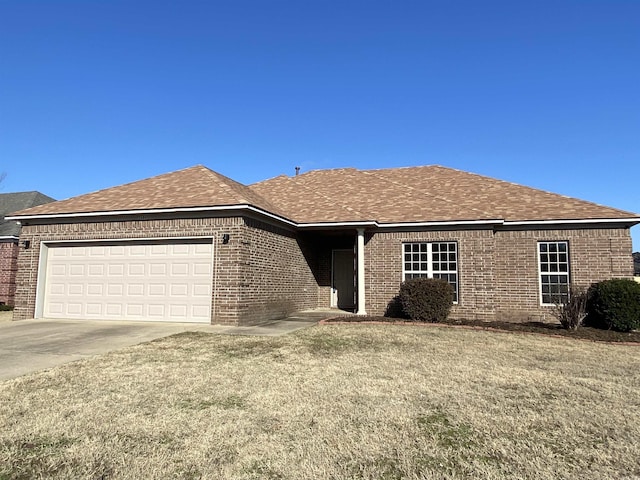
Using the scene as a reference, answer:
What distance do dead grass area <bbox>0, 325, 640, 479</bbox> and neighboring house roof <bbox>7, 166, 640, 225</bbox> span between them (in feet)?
20.1

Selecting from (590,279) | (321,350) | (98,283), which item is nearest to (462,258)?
(590,279)

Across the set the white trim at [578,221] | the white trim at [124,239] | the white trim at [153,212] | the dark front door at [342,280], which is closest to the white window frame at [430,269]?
the white trim at [578,221]

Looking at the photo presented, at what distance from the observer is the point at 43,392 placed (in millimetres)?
4961

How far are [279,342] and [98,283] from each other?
23.2 ft

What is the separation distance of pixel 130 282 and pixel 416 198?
10.2 meters

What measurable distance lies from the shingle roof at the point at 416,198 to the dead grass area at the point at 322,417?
706 cm

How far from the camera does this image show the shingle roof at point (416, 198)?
1350cm

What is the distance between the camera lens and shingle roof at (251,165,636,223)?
13.5 m

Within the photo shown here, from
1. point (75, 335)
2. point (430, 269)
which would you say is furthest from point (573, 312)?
point (75, 335)

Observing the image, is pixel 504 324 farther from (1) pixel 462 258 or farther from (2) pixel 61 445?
(2) pixel 61 445

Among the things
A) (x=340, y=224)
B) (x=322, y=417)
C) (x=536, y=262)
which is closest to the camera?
(x=322, y=417)

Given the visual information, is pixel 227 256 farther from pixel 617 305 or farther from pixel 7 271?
pixel 7 271

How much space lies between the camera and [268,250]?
41.5 feet

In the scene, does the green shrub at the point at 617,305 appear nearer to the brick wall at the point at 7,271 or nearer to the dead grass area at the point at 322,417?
the dead grass area at the point at 322,417
